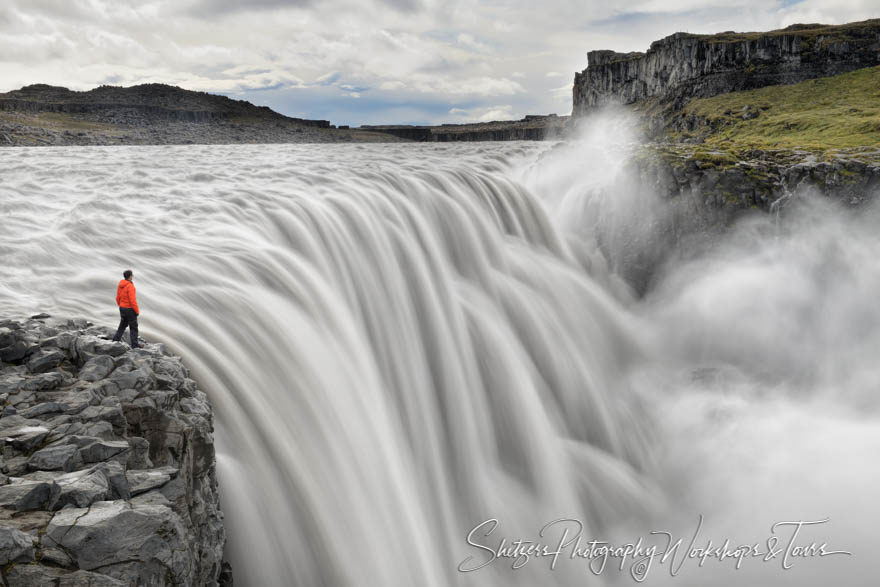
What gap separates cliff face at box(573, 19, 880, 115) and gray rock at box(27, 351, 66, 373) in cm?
10184

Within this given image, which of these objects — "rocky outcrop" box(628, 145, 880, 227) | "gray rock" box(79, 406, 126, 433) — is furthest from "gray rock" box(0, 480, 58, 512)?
"rocky outcrop" box(628, 145, 880, 227)

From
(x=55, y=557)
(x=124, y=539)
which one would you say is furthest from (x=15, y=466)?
(x=124, y=539)

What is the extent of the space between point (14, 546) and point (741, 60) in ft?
376

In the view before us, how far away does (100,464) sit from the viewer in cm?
450

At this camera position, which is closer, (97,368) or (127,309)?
(97,368)

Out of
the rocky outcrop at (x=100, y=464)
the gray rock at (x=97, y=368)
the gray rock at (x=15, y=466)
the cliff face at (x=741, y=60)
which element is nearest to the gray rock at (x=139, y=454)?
the rocky outcrop at (x=100, y=464)

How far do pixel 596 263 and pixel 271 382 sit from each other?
12513 millimetres

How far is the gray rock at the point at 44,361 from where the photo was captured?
5.43m

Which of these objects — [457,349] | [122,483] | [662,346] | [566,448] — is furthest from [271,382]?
[662,346]

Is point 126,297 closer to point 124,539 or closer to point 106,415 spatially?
point 106,415

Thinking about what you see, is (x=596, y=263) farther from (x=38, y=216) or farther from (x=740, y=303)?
(x=38, y=216)

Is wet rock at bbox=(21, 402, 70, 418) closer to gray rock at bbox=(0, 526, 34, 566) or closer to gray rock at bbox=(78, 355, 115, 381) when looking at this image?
gray rock at bbox=(78, 355, 115, 381)

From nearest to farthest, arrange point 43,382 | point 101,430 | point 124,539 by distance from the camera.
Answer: point 124,539 → point 101,430 → point 43,382

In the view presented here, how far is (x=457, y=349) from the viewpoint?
11.5m
